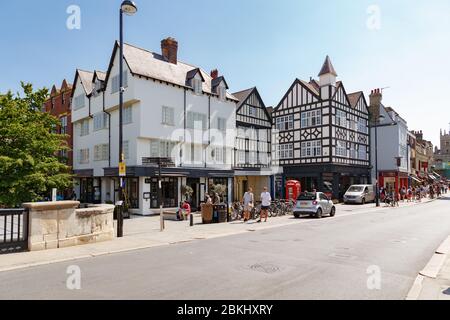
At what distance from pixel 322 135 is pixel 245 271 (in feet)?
100

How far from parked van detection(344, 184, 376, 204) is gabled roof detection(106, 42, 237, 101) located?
16834mm

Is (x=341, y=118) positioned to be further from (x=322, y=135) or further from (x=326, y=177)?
(x=326, y=177)

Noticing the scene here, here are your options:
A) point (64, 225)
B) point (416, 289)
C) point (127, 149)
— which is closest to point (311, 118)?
point (127, 149)

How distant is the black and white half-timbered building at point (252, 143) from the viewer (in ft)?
105

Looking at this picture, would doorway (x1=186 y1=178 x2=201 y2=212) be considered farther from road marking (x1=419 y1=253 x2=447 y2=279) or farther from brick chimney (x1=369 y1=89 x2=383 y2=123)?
brick chimney (x1=369 y1=89 x2=383 y2=123)

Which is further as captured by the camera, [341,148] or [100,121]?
[341,148]

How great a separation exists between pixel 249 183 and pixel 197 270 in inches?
1076

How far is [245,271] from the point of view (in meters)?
7.23

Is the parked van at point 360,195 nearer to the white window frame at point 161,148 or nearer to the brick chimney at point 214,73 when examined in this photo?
the brick chimney at point 214,73

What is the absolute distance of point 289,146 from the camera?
38.8 meters

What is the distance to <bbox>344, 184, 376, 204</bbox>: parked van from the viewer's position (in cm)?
3172

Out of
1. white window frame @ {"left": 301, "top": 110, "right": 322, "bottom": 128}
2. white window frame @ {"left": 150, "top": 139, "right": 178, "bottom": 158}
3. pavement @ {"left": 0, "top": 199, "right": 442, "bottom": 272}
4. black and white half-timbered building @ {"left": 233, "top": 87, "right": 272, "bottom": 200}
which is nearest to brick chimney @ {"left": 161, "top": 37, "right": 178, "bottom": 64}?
white window frame @ {"left": 150, "top": 139, "right": 178, "bottom": 158}

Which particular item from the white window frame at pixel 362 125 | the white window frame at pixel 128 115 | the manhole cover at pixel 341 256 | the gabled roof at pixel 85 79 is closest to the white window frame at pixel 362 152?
the white window frame at pixel 362 125
